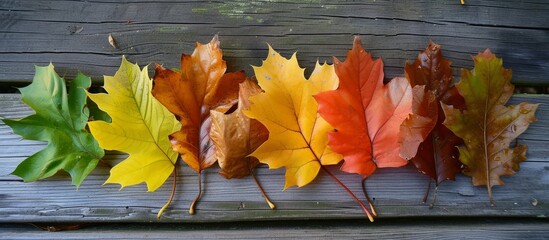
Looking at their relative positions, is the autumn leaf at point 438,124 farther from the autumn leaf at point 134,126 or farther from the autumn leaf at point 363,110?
the autumn leaf at point 134,126

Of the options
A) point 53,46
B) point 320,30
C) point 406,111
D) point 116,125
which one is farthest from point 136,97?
point 406,111

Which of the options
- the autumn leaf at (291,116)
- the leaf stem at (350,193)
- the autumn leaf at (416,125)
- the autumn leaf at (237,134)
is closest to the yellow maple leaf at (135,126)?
the autumn leaf at (237,134)

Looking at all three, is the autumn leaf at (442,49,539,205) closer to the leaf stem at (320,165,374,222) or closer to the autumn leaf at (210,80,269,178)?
the leaf stem at (320,165,374,222)

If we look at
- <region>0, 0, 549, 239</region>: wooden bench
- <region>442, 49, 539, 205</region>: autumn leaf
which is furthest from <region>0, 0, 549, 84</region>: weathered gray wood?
<region>442, 49, 539, 205</region>: autumn leaf

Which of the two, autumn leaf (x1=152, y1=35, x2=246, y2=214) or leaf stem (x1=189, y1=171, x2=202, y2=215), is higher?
autumn leaf (x1=152, y1=35, x2=246, y2=214)

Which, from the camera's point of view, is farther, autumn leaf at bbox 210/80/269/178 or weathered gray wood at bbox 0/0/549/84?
weathered gray wood at bbox 0/0/549/84

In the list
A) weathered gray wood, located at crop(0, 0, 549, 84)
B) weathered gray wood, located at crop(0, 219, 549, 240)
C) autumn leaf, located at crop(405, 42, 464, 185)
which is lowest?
weathered gray wood, located at crop(0, 219, 549, 240)

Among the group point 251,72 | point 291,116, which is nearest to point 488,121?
point 291,116
